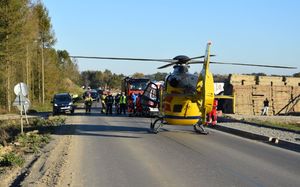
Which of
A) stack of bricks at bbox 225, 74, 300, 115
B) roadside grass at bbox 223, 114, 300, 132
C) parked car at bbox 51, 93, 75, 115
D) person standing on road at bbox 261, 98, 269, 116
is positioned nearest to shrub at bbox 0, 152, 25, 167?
roadside grass at bbox 223, 114, 300, 132

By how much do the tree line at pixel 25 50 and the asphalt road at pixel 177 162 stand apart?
13.0m

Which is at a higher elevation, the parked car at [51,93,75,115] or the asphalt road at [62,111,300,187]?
the parked car at [51,93,75,115]

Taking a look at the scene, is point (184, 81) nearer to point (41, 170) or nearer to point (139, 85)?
point (41, 170)

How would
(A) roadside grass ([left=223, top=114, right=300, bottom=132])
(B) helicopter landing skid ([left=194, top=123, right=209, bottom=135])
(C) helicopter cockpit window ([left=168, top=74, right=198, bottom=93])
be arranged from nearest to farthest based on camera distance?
(C) helicopter cockpit window ([left=168, top=74, right=198, bottom=93]), (B) helicopter landing skid ([left=194, top=123, right=209, bottom=135]), (A) roadside grass ([left=223, top=114, right=300, bottom=132])

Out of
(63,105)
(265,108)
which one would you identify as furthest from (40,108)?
(265,108)

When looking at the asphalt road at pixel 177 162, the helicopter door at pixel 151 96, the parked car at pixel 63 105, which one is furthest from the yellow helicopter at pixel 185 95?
the parked car at pixel 63 105

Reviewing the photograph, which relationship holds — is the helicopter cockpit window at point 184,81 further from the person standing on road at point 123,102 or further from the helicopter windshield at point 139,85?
the helicopter windshield at point 139,85

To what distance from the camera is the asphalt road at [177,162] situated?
9625 mm

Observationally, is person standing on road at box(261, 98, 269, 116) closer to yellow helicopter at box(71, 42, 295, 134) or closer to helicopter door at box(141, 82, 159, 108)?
helicopter door at box(141, 82, 159, 108)

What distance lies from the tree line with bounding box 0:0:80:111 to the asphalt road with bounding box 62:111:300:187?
1301 centimetres

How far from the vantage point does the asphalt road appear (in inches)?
379

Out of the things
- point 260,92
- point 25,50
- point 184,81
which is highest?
point 25,50

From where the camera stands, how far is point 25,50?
1650 inches

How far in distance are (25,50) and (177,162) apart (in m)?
32.6
